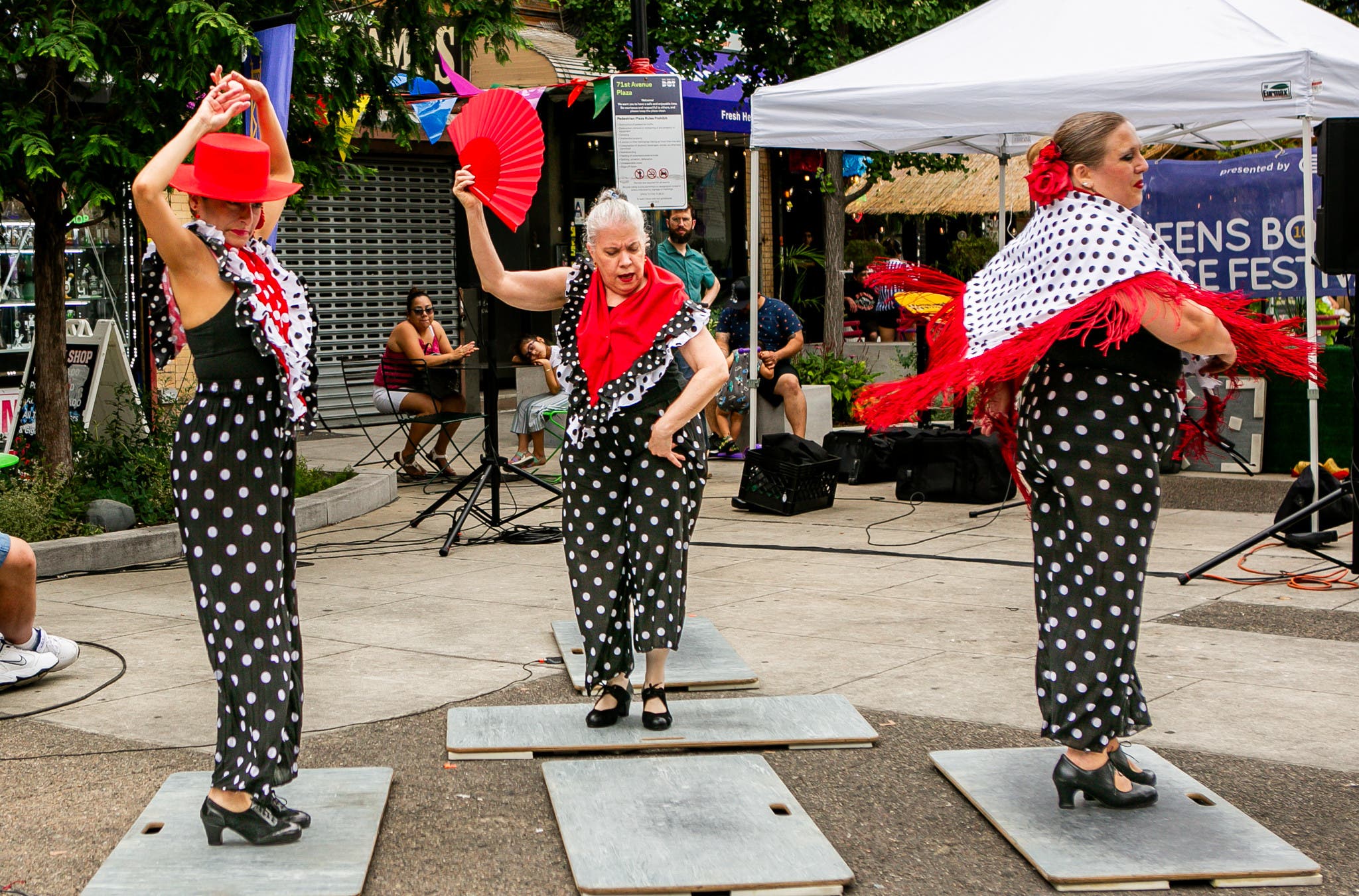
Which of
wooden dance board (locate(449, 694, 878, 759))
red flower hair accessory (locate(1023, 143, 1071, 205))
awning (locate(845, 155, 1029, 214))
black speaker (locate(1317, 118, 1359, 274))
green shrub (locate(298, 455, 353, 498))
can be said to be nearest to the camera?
red flower hair accessory (locate(1023, 143, 1071, 205))

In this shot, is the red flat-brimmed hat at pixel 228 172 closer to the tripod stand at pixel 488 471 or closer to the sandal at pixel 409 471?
the tripod stand at pixel 488 471

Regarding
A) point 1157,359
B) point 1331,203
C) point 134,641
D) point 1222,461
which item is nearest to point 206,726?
point 134,641

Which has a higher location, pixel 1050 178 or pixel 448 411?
pixel 1050 178

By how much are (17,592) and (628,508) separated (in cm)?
237

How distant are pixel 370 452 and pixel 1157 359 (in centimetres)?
921

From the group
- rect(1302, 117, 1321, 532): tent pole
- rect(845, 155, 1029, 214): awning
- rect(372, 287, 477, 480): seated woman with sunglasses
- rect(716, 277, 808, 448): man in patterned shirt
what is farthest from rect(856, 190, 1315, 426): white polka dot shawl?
rect(845, 155, 1029, 214): awning

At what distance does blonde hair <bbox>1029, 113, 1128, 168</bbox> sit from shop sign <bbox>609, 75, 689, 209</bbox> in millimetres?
5002

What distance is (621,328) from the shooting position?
15.5 ft

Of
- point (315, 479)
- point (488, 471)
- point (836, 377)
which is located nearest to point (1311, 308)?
point (488, 471)

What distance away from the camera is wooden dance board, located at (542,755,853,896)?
355cm

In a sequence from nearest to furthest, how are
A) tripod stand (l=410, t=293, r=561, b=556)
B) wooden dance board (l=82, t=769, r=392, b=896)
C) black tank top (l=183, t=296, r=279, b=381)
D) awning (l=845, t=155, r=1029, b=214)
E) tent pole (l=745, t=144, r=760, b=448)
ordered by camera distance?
wooden dance board (l=82, t=769, r=392, b=896) < black tank top (l=183, t=296, r=279, b=381) < tripod stand (l=410, t=293, r=561, b=556) < tent pole (l=745, t=144, r=760, b=448) < awning (l=845, t=155, r=1029, b=214)

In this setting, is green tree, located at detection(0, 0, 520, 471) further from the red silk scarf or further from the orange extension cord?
the orange extension cord

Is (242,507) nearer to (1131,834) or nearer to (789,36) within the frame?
(1131,834)

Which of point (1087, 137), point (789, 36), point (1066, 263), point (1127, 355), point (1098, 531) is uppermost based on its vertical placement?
point (789, 36)
